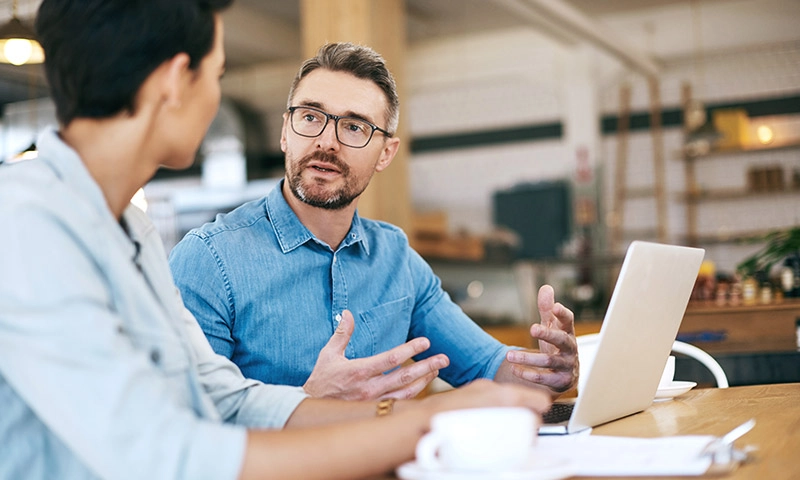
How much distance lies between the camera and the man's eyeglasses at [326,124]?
1956 millimetres

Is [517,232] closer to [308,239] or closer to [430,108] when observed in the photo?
[430,108]

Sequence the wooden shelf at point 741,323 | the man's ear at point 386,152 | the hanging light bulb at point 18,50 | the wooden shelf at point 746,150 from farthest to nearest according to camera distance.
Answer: the wooden shelf at point 746,150, the hanging light bulb at point 18,50, the wooden shelf at point 741,323, the man's ear at point 386,152

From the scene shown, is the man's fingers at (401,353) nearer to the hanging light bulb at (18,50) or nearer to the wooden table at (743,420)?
the wooden table at (743,420)

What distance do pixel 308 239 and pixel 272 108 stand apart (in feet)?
29.1

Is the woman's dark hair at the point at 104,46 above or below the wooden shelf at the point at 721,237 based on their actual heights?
above

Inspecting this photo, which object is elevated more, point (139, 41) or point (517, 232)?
point (139, 41)

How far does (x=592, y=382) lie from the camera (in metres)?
1.22

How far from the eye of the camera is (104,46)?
37.9 inches

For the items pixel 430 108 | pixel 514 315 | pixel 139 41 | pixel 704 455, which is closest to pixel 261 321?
pixel 139 41

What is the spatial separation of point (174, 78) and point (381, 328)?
1.02 metres

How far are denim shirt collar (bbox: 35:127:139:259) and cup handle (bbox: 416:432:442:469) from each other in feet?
1.35

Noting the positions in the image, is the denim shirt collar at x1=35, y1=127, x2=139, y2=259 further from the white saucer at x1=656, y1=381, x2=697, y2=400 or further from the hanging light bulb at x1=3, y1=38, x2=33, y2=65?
the hanging light bulb at x1=3, y1=38, x2=33, y2=65

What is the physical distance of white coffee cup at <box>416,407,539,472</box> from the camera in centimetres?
87

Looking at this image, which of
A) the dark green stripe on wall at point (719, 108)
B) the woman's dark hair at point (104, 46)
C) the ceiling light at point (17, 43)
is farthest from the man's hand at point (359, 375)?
the dark green stripe on wall at point (719, 108)
